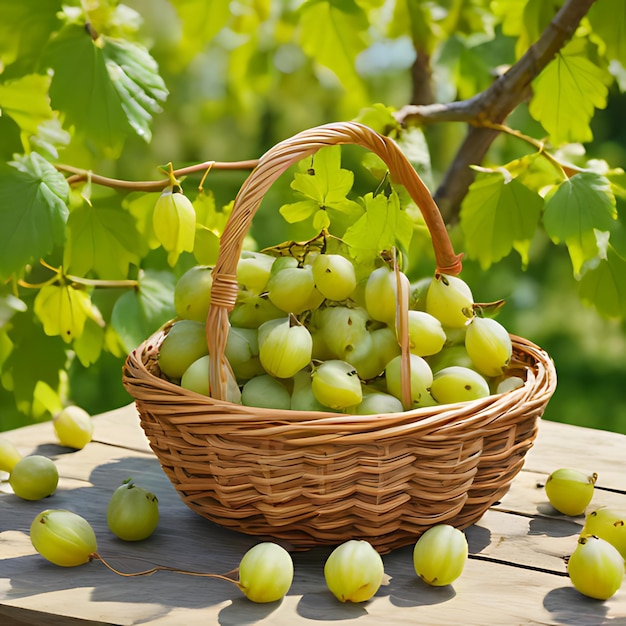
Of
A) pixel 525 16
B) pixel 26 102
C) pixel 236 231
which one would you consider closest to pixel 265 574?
pixel 236 231

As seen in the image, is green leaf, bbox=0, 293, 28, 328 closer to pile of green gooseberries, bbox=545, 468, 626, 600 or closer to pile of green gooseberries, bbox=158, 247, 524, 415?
pile of green gooseberries, bbox=158, 247, 524, 415

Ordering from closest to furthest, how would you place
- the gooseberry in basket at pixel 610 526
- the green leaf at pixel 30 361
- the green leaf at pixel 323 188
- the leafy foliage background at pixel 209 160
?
the gooseberry in basket at pixel 610 526, the green leaf at pixel 323 188, the leafy foliage background at pixel 209 160, the green leaf at pixel 30 361

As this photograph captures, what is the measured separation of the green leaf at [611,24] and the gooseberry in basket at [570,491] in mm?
580

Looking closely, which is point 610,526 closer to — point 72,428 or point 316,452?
point 316,452

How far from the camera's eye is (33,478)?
0.91 metres

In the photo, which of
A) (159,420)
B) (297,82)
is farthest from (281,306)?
(297,82)

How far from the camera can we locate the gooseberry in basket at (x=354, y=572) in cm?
67

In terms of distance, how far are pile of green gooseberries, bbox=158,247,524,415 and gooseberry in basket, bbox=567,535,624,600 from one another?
0.16 m

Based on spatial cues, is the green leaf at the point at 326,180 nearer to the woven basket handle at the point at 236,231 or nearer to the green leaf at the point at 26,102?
the woven basket handle at the point at 236,231

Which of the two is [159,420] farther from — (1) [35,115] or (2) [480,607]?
(1) [35,115]

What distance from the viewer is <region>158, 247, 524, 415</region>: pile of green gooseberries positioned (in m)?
0.75

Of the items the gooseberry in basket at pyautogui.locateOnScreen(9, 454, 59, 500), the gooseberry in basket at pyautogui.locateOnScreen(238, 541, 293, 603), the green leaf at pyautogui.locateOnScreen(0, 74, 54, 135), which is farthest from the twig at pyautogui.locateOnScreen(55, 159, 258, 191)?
the gooseberry in basket at pyautogui.locateOnScreen(238, 541, 293, 603)

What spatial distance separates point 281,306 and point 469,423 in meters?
0.22

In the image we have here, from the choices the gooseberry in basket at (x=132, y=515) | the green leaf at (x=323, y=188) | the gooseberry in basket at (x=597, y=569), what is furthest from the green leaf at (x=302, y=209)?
the gooseberry in basket at (x=597, y=569)
